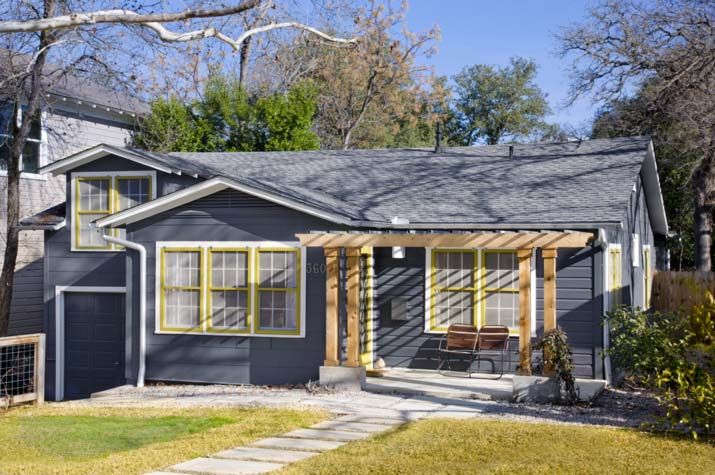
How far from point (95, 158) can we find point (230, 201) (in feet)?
11.7

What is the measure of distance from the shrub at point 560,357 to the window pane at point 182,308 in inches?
220

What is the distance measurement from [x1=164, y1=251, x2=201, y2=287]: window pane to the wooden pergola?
6.91 ft

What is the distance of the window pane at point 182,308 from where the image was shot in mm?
14156

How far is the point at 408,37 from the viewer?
30625 mm

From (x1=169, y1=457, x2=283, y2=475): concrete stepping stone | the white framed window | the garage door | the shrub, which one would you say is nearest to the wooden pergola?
the shrub

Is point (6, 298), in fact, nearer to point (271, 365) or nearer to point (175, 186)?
point (175, 186)

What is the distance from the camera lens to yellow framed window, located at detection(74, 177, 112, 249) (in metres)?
16.3

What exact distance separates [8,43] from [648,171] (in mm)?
12342

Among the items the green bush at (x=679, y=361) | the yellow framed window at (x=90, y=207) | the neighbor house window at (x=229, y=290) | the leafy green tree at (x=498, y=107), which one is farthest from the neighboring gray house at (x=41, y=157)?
the leafy green tree at (x=498, y=107)

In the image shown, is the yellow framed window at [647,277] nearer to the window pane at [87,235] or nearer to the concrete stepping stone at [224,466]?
the window pane at [87,235]

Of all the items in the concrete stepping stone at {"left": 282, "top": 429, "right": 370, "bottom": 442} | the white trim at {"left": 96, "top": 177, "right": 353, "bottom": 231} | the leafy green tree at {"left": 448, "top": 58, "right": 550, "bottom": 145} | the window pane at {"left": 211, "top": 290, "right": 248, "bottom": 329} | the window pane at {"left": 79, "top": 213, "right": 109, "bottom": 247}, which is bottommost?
the concrete stepping stone at {"left": 282, "top": 429, "right": 370, "bottom": 442}

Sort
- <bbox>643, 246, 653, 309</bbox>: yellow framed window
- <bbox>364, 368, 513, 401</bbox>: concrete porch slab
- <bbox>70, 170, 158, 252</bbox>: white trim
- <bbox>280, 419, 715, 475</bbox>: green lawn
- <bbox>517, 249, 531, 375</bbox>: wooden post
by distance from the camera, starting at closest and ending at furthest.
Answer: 1. <bbox>280, 419, 715, 475</bbox>: green lawn
2. <bbox>517, 249, 531, 375</bbox>: wooden post
3. <bbox>364, 368, 513, 401</bbox>: concrete porch slab
4. <bbox>70, 170, 158, 252</bbox>: white trim
5. <bbox>643, 246, 653, 309</bbox>: yellow framed window

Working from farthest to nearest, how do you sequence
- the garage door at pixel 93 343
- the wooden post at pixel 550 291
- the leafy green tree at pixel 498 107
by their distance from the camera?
1. the leafy green tree at pixel 498 107
2. the garage door at pixel 93 343
3. the wooden post at pixel 550 291

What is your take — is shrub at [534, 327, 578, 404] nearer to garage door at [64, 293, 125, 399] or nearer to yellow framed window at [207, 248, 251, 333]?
yellow framed window at [207, 248, 251, 333]
